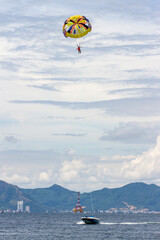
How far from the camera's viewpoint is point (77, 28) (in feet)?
427

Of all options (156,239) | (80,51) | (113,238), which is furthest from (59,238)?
(80,51)

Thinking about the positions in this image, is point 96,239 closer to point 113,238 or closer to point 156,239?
point 113,238

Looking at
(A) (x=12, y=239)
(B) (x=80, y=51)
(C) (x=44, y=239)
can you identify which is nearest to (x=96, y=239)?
(C) (x=44, y=239)

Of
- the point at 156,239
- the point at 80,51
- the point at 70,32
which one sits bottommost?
the point at 156,239

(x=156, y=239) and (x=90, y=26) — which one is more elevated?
(x=90, y=26)

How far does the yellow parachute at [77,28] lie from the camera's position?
129875 mm

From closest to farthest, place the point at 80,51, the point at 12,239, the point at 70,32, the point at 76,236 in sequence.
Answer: the point at 80,51, the point at 70,32, the point at 12,239, the point at 76,236

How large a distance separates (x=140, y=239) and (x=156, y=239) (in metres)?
6.36

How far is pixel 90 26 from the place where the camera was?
13125 centimetres

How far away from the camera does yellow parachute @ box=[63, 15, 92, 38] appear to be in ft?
426

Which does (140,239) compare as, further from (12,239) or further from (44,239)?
(12,239)

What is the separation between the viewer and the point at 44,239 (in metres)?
149

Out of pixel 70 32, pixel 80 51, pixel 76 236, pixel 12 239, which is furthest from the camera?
pixel 76 236

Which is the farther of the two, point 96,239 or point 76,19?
point 96,239
